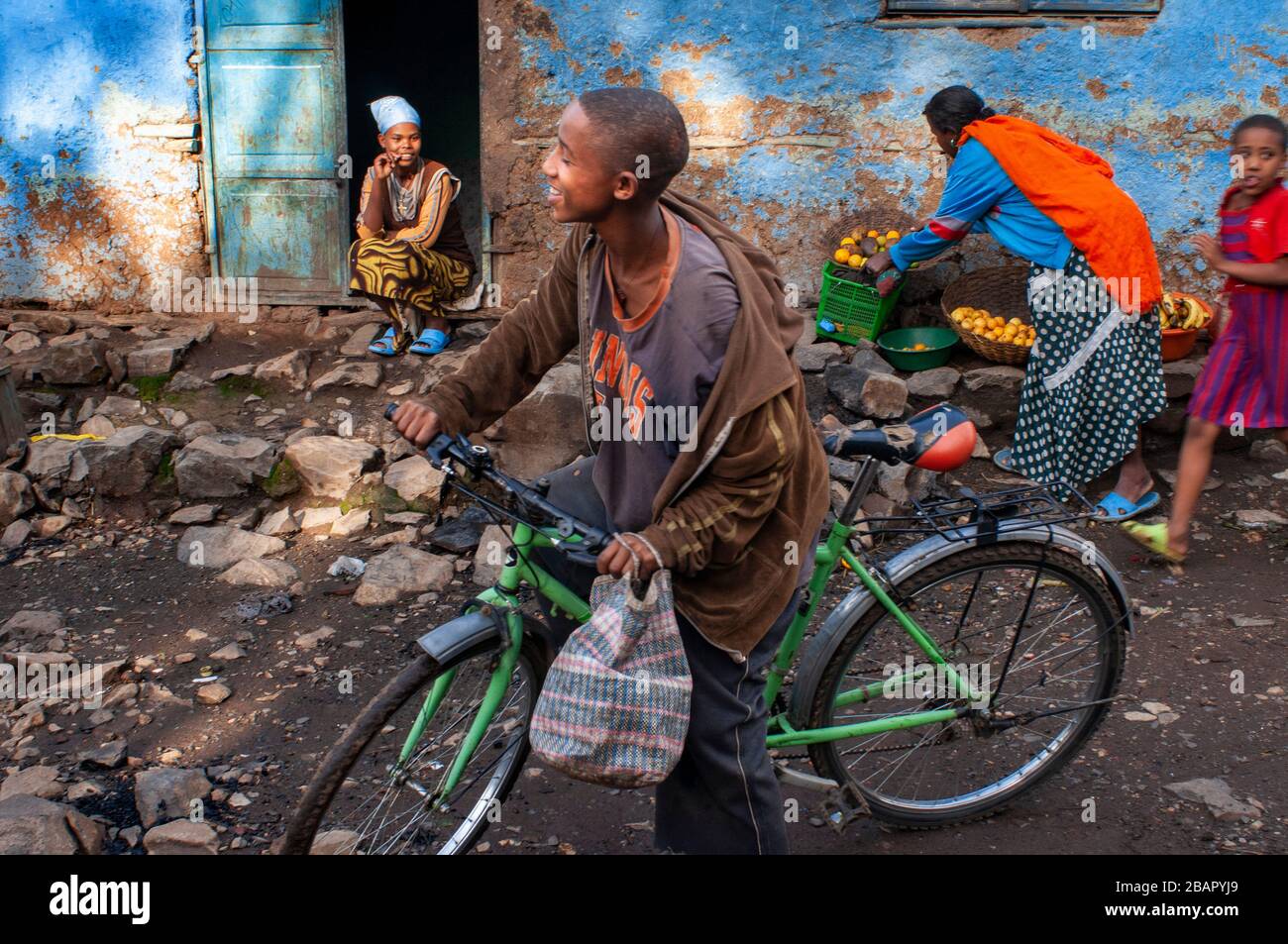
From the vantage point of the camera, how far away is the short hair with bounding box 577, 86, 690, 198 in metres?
2.18

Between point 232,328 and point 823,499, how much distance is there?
4855 millimetres

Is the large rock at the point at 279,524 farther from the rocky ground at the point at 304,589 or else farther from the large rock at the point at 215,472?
the large rock at the point at 215,472

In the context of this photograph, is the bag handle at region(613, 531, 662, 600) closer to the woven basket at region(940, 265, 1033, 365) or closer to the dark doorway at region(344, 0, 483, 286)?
the woven basket at region(940, 265, 1033, 365)

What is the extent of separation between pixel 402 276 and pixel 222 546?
185cm

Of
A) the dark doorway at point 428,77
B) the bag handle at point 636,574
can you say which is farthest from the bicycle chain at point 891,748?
the dark doorway at point 428,77

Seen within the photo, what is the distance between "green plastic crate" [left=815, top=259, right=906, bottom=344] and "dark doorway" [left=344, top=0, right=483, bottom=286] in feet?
13.9

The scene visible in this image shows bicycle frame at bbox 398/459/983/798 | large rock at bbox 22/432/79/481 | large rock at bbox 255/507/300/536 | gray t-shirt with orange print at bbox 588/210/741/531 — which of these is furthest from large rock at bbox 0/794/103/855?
large rock at bbox 22/432/79/481

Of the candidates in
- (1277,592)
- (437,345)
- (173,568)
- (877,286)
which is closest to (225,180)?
(437,345)

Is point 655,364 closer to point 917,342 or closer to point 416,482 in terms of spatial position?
point 416,482

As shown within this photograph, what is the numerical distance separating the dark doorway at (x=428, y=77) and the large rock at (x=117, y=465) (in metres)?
4.64

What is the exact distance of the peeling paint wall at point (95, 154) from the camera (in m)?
6.30

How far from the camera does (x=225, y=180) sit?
21.5ft

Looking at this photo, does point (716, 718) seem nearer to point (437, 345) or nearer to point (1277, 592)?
point (1277, 592)

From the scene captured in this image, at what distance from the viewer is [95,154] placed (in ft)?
21.2
